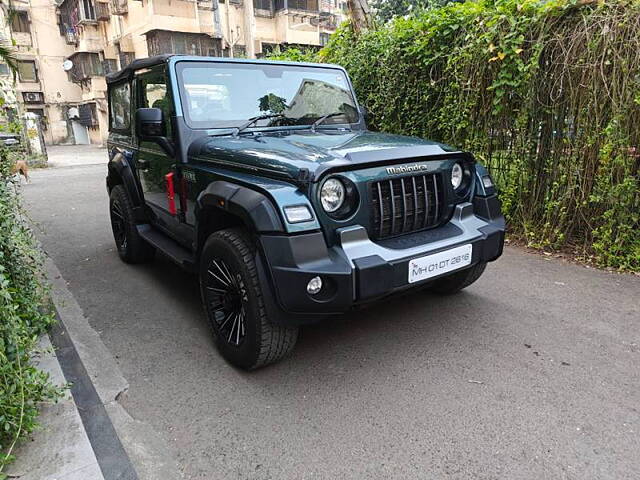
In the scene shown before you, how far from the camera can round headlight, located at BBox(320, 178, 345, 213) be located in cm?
251

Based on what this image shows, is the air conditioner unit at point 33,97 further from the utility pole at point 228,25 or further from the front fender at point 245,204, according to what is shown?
the front fender at point 245,204

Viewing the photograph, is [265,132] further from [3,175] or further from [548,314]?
[548,314]

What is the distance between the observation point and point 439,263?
2.72m

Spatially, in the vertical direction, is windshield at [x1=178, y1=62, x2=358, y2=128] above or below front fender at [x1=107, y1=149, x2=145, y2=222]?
above

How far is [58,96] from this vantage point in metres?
32.5

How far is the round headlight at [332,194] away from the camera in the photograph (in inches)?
98.8

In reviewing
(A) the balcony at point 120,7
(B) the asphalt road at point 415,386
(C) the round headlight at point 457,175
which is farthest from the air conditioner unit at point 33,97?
(C) the round headlight at point 457,175

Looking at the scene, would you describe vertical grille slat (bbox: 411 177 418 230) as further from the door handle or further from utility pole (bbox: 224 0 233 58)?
utility pole (bbox: 224 0 233 58)

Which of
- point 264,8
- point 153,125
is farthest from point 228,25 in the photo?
point 153,125

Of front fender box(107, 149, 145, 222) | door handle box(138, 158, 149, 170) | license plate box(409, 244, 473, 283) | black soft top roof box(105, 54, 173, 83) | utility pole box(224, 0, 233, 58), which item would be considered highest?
utility pole box(224, 0, 233, 58)

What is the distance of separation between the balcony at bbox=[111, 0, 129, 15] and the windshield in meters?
26.7

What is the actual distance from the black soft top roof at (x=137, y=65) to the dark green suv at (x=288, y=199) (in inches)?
0.7

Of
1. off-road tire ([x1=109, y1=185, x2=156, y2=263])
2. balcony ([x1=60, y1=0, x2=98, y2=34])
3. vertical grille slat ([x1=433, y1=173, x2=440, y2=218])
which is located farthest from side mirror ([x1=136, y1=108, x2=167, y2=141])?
balcony ([x1=60, y1=0, x2=98, y2=34])

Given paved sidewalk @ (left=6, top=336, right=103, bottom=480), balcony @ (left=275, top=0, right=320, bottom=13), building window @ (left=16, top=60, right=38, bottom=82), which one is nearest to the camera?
paved sidewalk @ (left=6, top=336, right=103, bottom=480)
